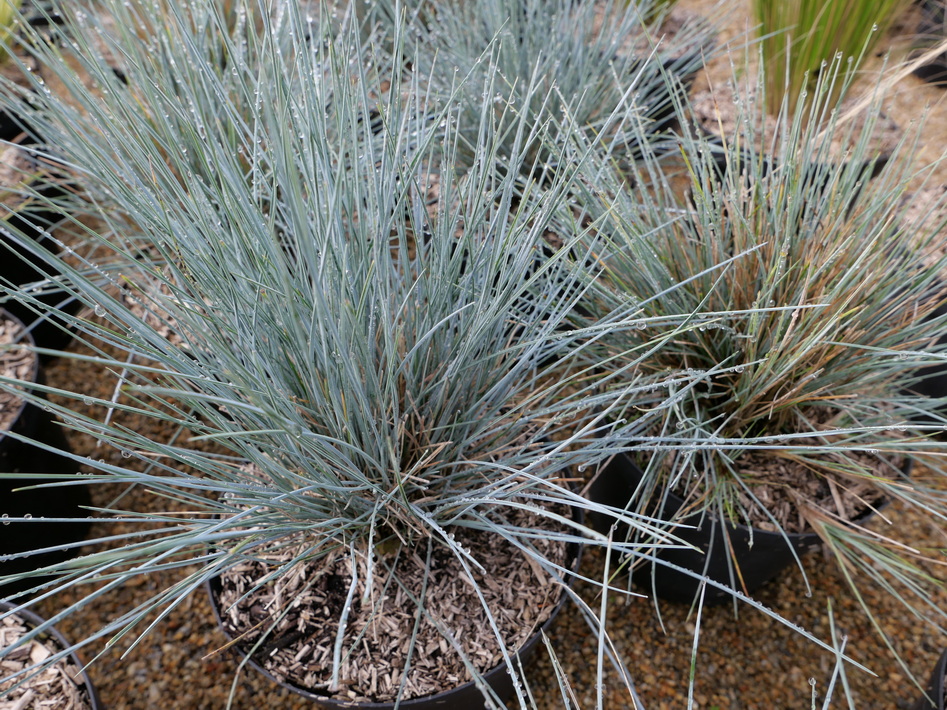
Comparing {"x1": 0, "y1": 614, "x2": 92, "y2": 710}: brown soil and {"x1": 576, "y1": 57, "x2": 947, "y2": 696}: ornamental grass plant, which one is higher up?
{"x1": 576, "y1": 57, "x2": 947, "y2": 696}: ornamental grass plant

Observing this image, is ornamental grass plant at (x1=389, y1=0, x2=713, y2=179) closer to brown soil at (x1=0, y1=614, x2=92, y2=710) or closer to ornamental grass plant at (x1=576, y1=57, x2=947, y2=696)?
ornamental grass plant at (x1=576, y1=57, x2=947, y2=696)

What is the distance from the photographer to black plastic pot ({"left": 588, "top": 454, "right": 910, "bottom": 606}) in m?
1.18

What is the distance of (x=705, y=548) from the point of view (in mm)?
1252

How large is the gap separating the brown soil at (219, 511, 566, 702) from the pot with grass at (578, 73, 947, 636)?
250 mm

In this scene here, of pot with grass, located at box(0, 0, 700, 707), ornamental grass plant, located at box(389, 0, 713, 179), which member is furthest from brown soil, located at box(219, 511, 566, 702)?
ornamental grass plant, located at box(389, 0, 713, 179)

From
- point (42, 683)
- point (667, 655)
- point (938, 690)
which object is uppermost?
point (42, 683)

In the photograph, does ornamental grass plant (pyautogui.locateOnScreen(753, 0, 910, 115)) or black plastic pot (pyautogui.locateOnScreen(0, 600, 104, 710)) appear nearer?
black plastic pot (pyautogui.locateOnScreen(0, 600, 104, 710))

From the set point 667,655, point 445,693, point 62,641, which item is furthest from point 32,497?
point 667,655

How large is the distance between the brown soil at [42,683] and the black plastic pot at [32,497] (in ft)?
0.74

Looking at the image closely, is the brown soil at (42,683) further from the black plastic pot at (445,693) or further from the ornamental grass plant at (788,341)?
the ornamental grass plant at (788,341)

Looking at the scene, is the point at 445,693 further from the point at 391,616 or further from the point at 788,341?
the point at 788,341

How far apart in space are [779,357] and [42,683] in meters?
1.23

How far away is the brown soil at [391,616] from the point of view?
1029mm

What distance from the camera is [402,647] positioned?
41.4 inches
